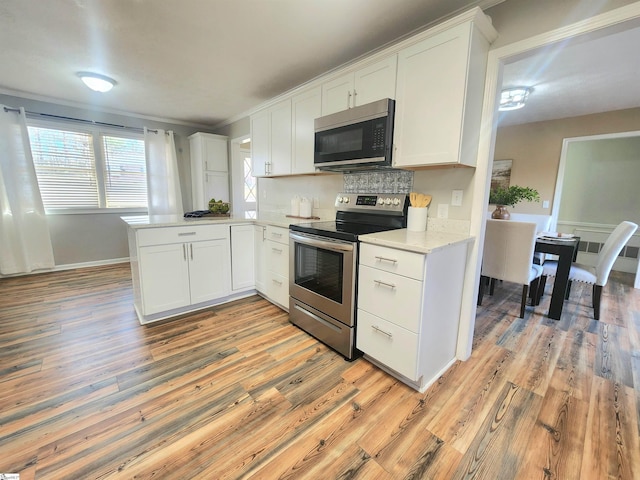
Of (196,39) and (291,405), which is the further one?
(196,39)

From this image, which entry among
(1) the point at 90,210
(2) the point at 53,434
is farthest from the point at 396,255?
(1) the point at 90,210

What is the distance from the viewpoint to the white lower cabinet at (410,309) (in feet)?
5.18

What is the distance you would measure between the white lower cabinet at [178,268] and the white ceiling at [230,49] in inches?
62.4

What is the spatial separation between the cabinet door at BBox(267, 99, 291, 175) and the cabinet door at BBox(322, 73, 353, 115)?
57 cm

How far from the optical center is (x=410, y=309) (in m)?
1.60

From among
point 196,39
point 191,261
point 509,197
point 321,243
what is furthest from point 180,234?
point 509,197

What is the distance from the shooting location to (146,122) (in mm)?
4684

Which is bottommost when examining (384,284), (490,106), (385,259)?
(384,284)

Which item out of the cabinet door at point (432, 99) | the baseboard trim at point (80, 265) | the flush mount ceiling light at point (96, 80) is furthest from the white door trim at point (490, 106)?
the baseboard trim at point (80, 265)

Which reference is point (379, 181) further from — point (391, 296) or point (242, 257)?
point (242, 257)

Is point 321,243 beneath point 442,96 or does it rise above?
beneath

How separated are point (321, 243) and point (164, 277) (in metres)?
1.52

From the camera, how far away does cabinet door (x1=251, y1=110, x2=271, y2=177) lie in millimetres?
3232

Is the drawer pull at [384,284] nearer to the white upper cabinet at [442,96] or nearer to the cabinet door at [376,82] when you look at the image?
the white upper cabinet at [442,96]
